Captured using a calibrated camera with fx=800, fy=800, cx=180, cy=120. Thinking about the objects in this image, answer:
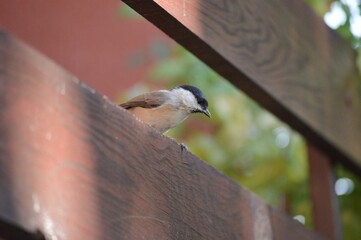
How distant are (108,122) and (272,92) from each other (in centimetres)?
121

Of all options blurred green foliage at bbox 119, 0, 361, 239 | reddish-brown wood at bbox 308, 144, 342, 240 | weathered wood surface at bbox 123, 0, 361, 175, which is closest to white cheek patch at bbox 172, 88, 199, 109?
weathered wood surface at bbox 123, 0, 361, 175

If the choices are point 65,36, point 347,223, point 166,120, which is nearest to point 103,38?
point 65,36

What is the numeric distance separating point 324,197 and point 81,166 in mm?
1977

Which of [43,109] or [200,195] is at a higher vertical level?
[200,195]

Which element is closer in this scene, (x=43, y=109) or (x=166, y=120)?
(x=43, y=109)

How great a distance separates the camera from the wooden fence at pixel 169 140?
5.11 ft

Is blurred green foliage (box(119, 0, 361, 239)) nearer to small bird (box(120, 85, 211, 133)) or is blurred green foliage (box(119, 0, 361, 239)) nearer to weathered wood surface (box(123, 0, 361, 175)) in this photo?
weathered wood surface (box(123, 0, 361, 175))

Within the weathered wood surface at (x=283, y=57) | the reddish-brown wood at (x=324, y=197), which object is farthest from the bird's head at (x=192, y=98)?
the reddish-brown wood at (x=324, y=197)

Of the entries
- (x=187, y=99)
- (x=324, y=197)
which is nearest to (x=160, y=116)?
(x=187, y=99)

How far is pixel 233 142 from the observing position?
4.61 metres

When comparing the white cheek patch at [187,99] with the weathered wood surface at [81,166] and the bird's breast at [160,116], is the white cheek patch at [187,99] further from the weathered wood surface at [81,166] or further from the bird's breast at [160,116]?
the weathered wood surface at [81,166]

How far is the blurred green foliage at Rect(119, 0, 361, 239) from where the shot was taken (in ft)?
14.8

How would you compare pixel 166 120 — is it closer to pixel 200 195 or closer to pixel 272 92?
pixel 272 92

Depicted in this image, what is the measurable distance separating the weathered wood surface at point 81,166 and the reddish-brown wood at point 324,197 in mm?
1289
